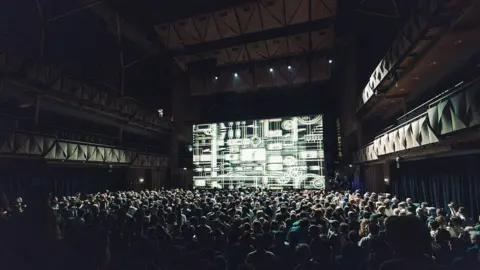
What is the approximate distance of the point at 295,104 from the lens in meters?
31.3

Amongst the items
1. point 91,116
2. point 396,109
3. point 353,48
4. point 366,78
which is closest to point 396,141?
point 396,109

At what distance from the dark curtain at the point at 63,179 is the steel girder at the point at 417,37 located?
44.9ft

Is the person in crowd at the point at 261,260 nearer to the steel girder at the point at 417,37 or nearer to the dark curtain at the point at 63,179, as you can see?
the steel girder at the point at 417,37

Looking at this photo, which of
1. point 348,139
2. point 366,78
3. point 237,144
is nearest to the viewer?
point 366,78

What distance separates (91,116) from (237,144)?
11.7 m

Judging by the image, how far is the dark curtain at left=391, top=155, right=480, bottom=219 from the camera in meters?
11.7

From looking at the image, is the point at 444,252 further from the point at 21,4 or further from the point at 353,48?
the point at 21,4

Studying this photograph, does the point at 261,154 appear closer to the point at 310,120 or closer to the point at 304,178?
the point at 304,178

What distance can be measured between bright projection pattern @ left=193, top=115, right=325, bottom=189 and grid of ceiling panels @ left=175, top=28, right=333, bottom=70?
18.6 feet

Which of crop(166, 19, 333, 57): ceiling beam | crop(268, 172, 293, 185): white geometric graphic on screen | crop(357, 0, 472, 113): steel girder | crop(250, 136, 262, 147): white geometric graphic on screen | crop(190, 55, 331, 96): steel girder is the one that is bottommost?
crop(268, 172, 293, 185): white geometric graphic on screen

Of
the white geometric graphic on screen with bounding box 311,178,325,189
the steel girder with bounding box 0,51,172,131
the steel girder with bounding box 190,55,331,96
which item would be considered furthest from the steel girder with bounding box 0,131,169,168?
the white geometric graphic on screen with bounding box 311,178,325,189

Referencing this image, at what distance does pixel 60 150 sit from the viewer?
16.3 meters

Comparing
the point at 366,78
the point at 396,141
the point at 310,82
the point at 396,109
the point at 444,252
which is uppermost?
the point at 310,82

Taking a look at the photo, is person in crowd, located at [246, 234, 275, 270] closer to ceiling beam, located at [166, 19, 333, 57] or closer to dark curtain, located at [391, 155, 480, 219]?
dark curtain, located at [391, 155, 480, 219]
